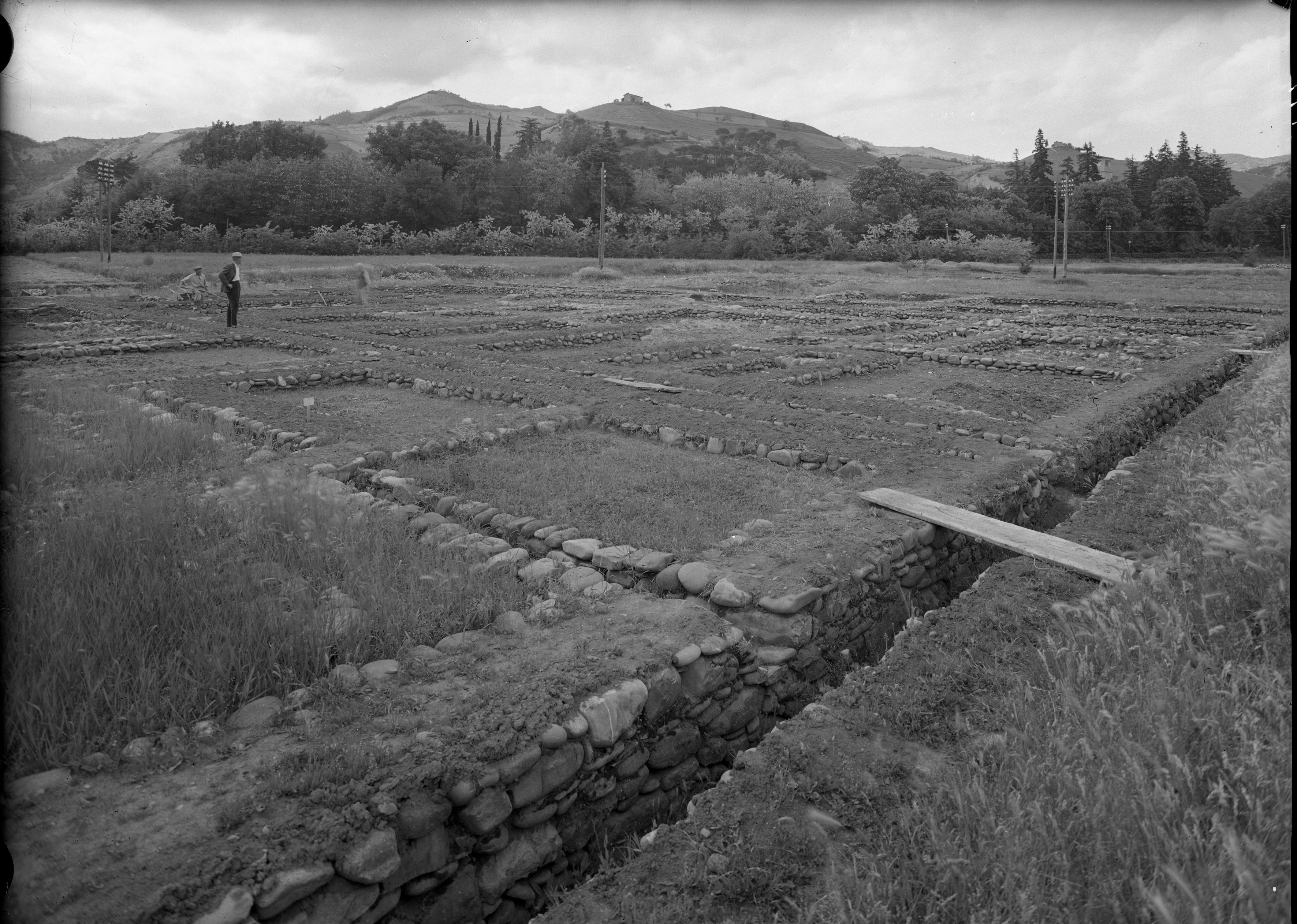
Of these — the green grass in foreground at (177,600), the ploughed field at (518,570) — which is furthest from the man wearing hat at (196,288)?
the green grass in foreground at (177,600)

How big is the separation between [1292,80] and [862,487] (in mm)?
5737

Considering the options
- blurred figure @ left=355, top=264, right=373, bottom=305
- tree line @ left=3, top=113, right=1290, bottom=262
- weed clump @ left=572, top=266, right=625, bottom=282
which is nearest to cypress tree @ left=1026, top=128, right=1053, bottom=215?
tree line @ left=3, top=113, right=1290, bottom=262

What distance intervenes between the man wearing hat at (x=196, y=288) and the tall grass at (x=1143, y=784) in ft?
69.2

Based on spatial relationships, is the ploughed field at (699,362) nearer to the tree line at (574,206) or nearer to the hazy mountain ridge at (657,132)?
the tree line at (574,206)

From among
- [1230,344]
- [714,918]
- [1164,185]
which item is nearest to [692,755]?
[714,918]

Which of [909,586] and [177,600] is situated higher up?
[177,600]

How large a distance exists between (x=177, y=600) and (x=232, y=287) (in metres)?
13.8

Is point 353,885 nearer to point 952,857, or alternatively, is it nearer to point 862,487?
point 952,857

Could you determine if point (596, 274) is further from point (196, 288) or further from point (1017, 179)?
point (1017, 179)

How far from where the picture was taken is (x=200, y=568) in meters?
4.31

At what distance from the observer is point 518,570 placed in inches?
194

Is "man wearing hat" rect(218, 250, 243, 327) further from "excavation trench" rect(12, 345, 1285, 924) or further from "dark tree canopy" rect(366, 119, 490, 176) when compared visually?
"dark tree canopy" rect(366, 119, 490, 176)

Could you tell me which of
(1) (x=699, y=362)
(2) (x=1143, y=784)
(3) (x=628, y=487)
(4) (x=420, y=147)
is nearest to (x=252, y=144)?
(4) (x=420, y=147)

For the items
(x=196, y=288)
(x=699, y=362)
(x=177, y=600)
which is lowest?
(x=177, y=600)
